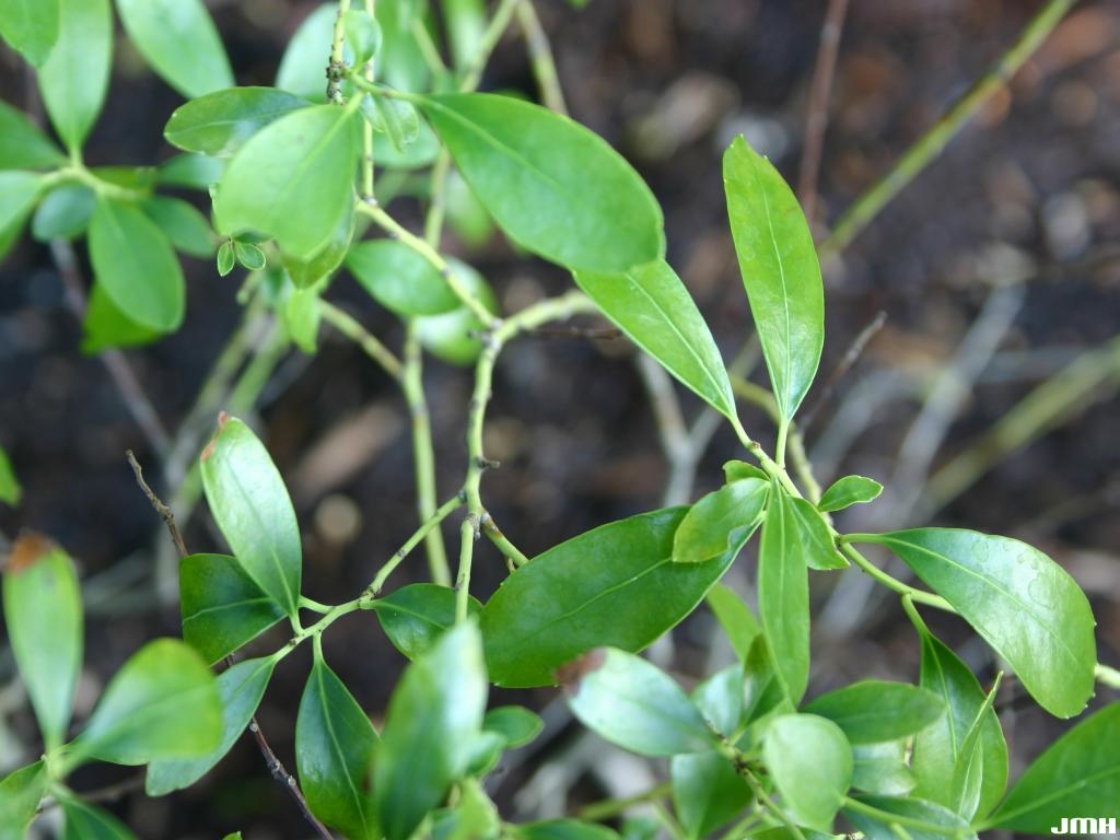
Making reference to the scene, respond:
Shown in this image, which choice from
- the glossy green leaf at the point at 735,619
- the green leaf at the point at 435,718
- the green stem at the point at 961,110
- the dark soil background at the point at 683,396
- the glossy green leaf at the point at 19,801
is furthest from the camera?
the dark soil background at the point at 683,396

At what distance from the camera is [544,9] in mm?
1504

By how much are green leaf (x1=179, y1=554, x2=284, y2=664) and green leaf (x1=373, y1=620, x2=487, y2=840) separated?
0.65ft

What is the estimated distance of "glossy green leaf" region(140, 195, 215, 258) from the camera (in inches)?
30.3

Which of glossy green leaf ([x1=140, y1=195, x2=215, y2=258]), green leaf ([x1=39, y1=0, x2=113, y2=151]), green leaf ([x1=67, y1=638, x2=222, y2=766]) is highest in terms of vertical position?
green leaf ([x1=39, y1=0, x2=113, y2=151])

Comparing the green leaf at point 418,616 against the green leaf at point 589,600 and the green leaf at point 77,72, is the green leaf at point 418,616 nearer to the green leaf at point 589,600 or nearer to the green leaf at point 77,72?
the green leaf at point 589,600

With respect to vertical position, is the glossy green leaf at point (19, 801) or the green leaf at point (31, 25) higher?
the green leaf at point (31, 25)

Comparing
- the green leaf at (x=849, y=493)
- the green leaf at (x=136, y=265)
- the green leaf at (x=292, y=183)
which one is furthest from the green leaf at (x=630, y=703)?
the green leaf at (x=136, y=265)

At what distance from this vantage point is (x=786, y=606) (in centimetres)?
50

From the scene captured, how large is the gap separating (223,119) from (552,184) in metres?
0.20

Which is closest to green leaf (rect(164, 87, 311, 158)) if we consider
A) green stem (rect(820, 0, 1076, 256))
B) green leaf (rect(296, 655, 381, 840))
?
green leaf (rect(296, 655, 381, 840))

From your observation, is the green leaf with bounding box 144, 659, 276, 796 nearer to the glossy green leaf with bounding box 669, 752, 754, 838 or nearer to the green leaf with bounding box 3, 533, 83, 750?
the green leaf with bounding box 3, 533, 83, 750

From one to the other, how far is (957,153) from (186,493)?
1.27 meters

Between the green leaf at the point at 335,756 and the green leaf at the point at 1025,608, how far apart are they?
0.33 m

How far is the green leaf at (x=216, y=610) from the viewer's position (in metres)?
0.56
